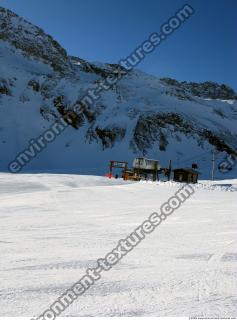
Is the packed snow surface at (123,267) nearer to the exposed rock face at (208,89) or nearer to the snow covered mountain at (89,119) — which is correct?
the snow covered mountain at (89,119)

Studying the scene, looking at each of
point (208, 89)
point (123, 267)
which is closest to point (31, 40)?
point (208, 89)

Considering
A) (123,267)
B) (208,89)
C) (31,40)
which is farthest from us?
(208,89)

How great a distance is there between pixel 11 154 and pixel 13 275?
164 feet

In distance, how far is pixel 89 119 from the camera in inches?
2586

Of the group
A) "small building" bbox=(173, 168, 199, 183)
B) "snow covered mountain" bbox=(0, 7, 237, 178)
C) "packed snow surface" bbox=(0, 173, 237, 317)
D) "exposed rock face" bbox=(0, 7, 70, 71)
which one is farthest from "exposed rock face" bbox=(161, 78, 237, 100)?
"packed snow surface" bbox=(0, 173, 237, 317)

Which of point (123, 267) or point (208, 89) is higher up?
point (208, 89)

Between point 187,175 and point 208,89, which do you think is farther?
point 208,89

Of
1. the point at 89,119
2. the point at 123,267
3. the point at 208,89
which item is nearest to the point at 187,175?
the point at 89,119

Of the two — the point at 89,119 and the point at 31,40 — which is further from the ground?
the point at 31,40

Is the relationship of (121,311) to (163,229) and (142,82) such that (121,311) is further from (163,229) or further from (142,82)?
(142,82)

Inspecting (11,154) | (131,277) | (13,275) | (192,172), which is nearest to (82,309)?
(131,277)

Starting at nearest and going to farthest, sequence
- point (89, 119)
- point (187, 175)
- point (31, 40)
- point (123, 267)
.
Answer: point (123, 267)
point (187, 175)
point (89, 119)
point (31, 40)

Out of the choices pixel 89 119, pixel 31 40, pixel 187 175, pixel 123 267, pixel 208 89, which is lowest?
pixel 123 267

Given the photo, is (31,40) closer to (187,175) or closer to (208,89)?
(187,175)
